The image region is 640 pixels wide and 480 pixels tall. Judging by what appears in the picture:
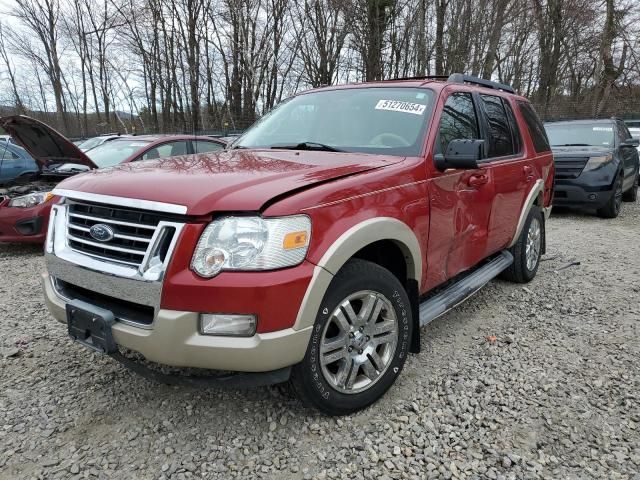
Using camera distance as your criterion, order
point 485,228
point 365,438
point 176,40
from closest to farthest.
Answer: point 365,438 < point 485,228 < point 176,40

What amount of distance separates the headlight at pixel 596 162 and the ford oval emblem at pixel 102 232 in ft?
27.2

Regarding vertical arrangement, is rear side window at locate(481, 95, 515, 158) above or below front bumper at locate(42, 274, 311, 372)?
above

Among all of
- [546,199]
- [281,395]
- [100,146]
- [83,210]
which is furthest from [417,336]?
[100,146]

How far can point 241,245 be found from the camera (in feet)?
6.83

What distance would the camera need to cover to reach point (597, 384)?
2949mm

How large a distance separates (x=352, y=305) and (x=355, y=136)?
50.3 inches

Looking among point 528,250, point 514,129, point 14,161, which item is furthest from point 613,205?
point 14,161

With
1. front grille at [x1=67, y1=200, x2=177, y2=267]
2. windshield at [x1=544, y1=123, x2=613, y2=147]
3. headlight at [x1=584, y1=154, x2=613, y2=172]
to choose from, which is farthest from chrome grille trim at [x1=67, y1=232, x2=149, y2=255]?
windshield at [x1=544, y1=123, x2=613, y2=147]

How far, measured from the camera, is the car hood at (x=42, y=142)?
5570 mm

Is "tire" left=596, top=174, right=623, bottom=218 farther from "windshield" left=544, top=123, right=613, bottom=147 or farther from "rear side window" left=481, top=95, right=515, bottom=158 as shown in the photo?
"rear side window" left=481, top=95, right=515, bottom=158

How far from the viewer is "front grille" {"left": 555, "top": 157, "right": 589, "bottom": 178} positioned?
830 centimetres

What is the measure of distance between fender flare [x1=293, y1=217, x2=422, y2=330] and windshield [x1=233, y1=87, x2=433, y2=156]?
60 centimetres

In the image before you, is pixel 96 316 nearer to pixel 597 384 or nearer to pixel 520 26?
pixel 597 384

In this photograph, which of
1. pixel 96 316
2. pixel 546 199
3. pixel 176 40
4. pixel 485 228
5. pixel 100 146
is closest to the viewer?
pixel 96 316
